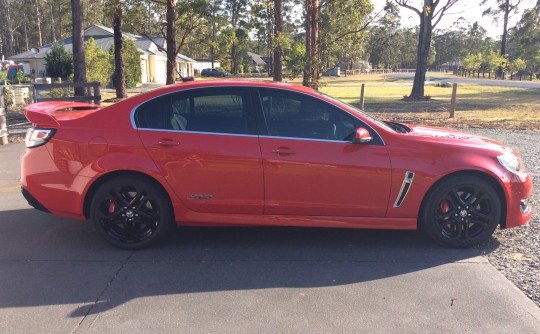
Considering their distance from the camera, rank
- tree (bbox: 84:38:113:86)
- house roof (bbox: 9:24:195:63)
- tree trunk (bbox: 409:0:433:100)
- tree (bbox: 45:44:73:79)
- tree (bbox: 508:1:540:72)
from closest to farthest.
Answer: tree (bbox: 84:38:113:86), tree trunk (bbox: 409:0:433:100), tree (bbox: 45:44:73:79), house roof (bbox: 9:24:195:63), tree (bbox: 508:1:540:72)

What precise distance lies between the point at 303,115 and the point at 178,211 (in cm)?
158

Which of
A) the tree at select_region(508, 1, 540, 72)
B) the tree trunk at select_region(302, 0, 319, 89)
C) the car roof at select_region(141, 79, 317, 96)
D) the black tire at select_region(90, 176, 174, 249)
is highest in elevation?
the tree at select_region(508, 1, 540, 72)

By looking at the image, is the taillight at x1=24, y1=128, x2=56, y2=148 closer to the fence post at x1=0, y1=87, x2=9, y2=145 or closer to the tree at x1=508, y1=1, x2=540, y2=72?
the fence post at x1=0, y1=87, x2=9, y2=145

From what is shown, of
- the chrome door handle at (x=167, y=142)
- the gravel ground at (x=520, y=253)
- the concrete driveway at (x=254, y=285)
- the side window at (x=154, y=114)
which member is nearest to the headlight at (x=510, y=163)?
the gravel ground at (x=520, y=253)

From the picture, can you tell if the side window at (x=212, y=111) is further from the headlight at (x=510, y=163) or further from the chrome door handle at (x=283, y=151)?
the headlight at (x=510, y=163)

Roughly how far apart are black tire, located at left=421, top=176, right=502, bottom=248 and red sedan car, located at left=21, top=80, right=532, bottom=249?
0.01m

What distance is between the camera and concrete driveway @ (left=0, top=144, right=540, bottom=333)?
335 centimetres

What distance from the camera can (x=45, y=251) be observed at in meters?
4.63

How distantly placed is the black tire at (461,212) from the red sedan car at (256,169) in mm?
10

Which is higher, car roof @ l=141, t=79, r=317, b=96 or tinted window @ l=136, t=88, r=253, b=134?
car roof @ l=141, t=79, r=317, b=96

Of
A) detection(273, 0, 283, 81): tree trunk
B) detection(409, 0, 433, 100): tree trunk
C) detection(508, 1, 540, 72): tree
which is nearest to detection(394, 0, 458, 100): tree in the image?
detection(409, 0, 433, 100): tree trunk

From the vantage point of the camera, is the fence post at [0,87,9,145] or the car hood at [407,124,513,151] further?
the fence post at [0,87,9,145]

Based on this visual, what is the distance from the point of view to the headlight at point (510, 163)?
459cm

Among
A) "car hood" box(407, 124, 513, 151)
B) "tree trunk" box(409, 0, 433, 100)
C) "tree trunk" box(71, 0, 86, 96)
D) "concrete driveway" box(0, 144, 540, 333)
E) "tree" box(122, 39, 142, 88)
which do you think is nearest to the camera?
"concrete driveway" box(0, 144, 540, 333)
